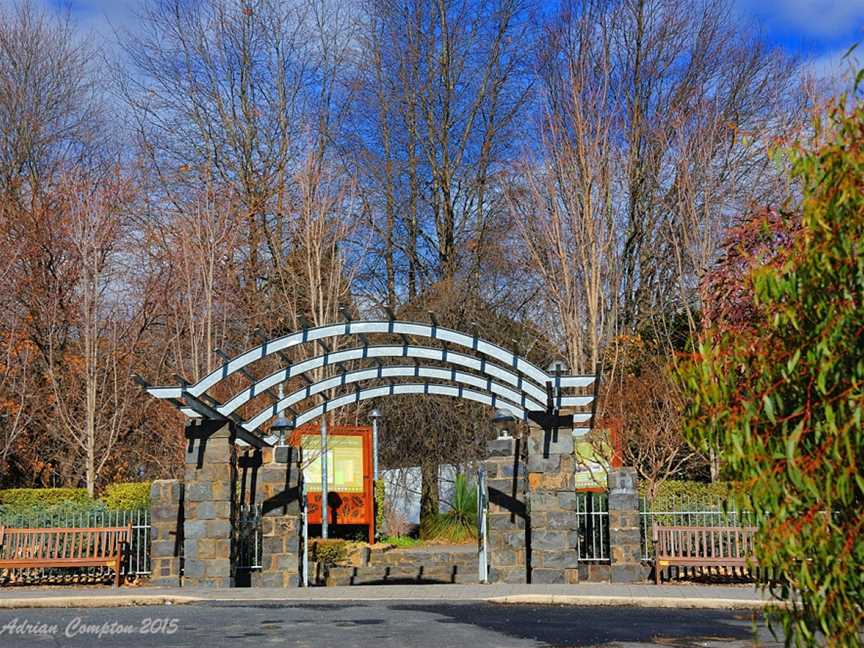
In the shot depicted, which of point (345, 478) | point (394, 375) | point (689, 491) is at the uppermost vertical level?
point (394, 375)

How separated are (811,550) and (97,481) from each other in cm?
2526

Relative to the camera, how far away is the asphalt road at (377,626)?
10.6 m

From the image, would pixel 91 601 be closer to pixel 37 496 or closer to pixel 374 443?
pixel 37 496

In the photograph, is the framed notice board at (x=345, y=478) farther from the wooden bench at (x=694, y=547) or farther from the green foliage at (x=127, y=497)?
the wooden bench at (x=694, y=547)

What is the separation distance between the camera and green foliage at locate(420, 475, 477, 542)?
1036 inches

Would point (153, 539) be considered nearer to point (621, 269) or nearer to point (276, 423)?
point (276, 423)

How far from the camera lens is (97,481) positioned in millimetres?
27688

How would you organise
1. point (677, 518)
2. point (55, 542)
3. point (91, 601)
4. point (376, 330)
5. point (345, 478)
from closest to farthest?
point (91, 601) < point (376, 330) < point (55, 542) < point (677, 518) < point (345, 478)

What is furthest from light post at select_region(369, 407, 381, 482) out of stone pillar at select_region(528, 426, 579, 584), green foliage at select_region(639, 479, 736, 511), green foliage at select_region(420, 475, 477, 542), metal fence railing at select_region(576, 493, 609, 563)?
stone pillar at select_region(528, 426, 579, 584)

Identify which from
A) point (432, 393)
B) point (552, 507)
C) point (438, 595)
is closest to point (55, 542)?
point (432, 393)

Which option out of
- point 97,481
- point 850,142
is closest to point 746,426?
point 850,142

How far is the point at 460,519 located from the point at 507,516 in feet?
31.7

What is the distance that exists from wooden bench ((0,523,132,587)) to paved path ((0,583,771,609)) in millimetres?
675

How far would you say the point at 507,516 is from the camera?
17.2 metres
